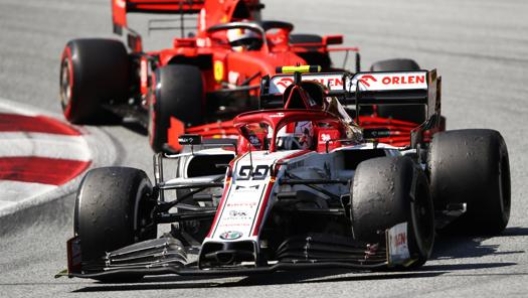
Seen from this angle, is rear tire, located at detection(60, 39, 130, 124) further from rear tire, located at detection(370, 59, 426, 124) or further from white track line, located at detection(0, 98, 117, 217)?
rear tire, located at detection(370, 59, 426, 124)

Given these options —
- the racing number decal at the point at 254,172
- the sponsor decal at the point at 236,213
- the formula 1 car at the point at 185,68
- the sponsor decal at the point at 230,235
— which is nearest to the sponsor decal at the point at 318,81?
the formula 1 car at the point at 185,68

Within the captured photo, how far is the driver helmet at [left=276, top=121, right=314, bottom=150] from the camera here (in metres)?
10.3

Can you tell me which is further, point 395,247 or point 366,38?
point 366,38

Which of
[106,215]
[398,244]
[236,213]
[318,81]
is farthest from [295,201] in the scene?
[318,81]

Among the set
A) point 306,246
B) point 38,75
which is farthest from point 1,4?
point 306,246

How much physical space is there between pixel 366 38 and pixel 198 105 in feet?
29.5

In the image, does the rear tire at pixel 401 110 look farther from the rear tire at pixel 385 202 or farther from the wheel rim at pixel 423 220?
the rear tire at pixel 385 202

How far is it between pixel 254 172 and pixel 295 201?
0.40 meters

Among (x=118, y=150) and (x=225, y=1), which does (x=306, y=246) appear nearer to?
(x=118, y=150)

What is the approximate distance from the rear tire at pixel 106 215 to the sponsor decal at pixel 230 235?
848 mm

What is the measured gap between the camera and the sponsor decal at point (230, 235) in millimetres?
8734

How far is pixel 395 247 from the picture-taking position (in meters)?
8.75

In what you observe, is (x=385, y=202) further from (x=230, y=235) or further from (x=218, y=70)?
(x=218, y=70)

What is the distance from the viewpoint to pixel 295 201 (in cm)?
955
